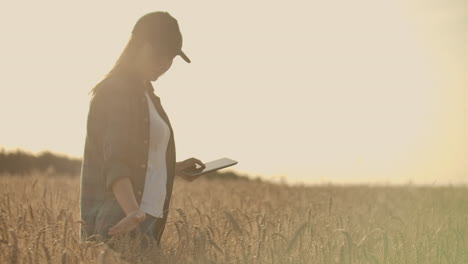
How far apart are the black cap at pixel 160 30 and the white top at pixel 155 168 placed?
0.36 metres

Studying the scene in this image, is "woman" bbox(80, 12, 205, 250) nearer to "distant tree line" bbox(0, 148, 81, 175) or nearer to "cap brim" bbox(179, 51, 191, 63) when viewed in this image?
"cap brim" bbox(179, 51, 191, 63)

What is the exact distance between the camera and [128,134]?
4004 mm

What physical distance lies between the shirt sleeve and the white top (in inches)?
9.6

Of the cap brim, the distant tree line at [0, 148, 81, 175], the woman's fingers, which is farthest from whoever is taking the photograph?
the distant tree line at [0, 148, 81, 175]

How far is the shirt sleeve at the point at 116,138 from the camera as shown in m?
3.93

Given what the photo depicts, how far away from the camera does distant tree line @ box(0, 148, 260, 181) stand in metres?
13.5

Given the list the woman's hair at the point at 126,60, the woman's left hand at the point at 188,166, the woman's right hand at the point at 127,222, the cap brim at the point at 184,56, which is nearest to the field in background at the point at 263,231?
the woman's right hand at the point at 127,222

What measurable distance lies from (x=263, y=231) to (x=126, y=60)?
1.21m

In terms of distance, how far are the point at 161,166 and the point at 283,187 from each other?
6252 mm

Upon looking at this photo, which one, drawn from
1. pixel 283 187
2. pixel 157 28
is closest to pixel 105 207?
pixel 157 28

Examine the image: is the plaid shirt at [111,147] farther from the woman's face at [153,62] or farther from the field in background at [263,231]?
the field in background at [263,231]

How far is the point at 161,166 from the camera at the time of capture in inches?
175

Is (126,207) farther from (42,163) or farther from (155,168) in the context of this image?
(42,163)

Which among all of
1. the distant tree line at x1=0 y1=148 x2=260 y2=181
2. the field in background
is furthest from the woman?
the distant tree line at x1=0 y1=148 x2=260 y2=181
